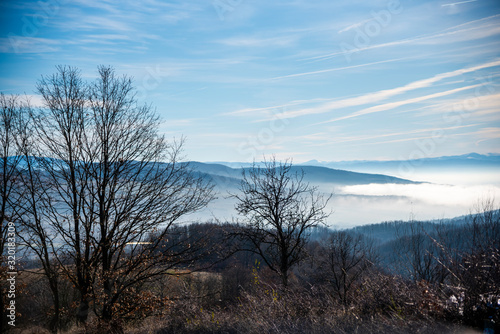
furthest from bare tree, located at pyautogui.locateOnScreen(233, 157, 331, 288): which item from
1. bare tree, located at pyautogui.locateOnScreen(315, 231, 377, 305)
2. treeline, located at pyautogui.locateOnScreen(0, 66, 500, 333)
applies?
bare tree, located at pyautogui.locateOnScreen(315, 231, 377, 305)

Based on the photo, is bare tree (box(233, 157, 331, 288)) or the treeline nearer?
the treeline

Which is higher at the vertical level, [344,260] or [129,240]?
[129,240]

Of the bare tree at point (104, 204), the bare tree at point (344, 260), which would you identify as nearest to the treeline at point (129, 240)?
the bare tree at point (104, 204)

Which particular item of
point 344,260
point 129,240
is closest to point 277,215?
point 129,240

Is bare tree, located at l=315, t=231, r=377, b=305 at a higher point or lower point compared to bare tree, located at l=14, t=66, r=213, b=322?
lower

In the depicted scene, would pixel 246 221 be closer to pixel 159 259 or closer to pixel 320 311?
pixel 159 259

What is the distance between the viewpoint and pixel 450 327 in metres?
5.84

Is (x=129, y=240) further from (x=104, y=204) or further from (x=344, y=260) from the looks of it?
(x=344, y=260)

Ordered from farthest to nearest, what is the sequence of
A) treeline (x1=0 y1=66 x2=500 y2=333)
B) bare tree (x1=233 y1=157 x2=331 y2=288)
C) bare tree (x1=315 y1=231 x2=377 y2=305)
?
bare tree (x1=315 y1=231 x2=377 y2=305)
bare tree (x1=233 y1=157 x2=331 y2=288)
treeline (x1=0 y1=66 x2=500 y2=333)

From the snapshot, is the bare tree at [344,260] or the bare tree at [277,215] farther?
the bare tree at [344,260]

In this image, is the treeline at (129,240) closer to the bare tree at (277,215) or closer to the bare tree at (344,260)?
the bare tree at (277,215)

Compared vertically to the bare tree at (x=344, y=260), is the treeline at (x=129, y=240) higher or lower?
higher

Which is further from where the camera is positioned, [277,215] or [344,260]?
[344,260]

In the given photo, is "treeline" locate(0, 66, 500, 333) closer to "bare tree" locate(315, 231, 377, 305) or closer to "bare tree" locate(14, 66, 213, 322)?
"bare tree" locate(14, 66, 213, 322)
